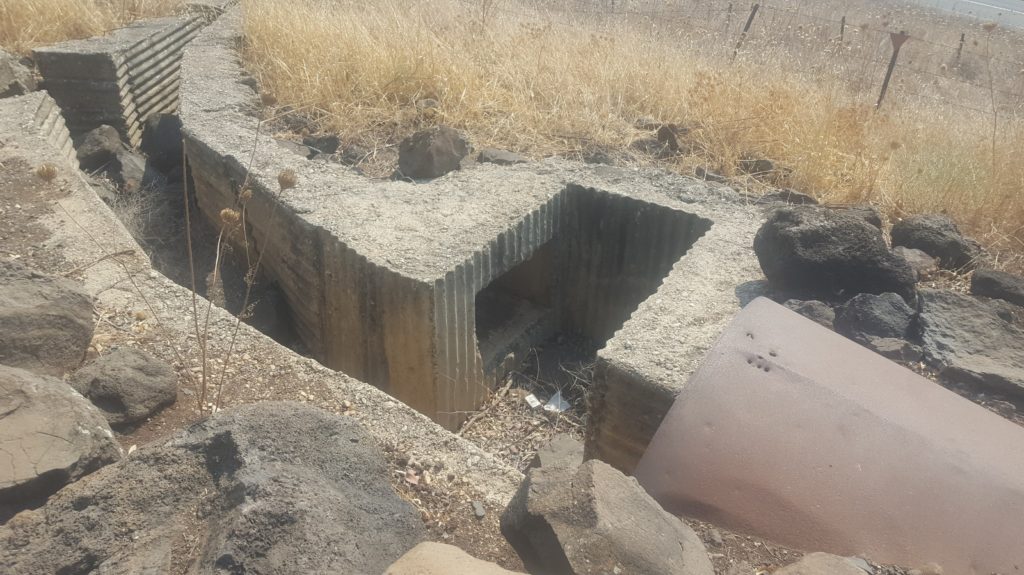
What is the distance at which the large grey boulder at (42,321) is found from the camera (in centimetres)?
247

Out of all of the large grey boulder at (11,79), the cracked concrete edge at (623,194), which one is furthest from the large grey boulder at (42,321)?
the large grey boulder at (11,79)

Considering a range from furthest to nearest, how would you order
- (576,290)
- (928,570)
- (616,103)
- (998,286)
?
(616,103) → (576,290) → (998,286) → (928,570)

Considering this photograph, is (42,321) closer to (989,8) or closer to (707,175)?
(707,175)

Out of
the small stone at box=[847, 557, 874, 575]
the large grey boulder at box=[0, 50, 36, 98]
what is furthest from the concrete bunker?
the large grey boulder at box=[0, 50, 36, 98]

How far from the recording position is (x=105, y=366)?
253cm

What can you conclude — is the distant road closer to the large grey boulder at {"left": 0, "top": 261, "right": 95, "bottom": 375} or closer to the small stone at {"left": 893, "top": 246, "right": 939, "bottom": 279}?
the small stone at {"left": 893, "top": 246, "right": 939, "bottom": 279}

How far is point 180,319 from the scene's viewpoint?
304cm

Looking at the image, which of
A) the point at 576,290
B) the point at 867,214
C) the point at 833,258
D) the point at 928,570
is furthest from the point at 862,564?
the point at 576,290

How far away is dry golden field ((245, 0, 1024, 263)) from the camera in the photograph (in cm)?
489

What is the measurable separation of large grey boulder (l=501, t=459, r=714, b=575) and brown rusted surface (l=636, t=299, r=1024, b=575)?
1.01 ft

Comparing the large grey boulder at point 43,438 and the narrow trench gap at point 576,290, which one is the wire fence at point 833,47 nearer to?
the narrow trench gap at point 576,290

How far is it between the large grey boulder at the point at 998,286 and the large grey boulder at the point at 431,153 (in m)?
2.98

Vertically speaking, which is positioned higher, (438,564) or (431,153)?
(438,564)

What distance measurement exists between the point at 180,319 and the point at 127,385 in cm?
61
